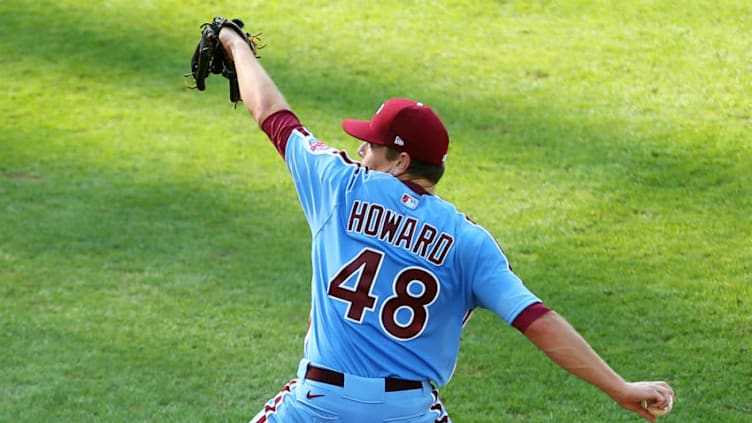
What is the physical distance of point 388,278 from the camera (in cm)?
352

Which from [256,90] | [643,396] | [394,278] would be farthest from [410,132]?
[643,396]

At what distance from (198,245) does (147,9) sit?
4670 millimetres

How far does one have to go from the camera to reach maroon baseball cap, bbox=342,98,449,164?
364 cm

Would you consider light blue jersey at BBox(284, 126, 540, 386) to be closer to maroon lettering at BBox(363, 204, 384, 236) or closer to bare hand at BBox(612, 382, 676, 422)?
maroon lettering at BBox(363, 204, 384, 236)

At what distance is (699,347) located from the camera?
6.11 meters

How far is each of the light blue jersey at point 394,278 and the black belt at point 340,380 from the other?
0.02 meters

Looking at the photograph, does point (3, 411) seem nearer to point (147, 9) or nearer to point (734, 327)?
point (734, 327)

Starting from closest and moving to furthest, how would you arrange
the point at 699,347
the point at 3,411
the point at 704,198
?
the point at 3,411 → the point at 699,347 → the point at 704,198

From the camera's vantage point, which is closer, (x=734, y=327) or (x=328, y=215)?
(x=328, y=215)

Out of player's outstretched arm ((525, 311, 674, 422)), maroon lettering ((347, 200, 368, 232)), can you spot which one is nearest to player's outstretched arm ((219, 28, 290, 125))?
maroon lettering ((347, 200, 368, 232))

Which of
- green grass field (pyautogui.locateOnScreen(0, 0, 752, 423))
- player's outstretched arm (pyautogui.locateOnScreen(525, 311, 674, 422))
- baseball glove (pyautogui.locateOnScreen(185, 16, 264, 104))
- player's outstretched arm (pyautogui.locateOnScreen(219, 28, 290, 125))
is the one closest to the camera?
player's outstretched arm (pyautogui.locateOnScreen(525, 311, 674, 422))

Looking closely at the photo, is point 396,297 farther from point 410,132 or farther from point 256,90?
point 256,90

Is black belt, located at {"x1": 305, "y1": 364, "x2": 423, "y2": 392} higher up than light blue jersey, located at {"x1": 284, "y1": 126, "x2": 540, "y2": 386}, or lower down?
lower down

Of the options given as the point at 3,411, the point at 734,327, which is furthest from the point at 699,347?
the point at 3,411
